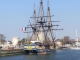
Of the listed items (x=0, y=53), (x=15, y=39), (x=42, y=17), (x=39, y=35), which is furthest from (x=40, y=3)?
(x=0, y=53)

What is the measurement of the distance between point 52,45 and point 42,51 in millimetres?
34995

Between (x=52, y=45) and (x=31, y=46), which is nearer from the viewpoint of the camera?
(x=31, y=46)

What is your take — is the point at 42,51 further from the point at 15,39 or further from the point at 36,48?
the point at 15,39

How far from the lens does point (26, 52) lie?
93062 millimetres

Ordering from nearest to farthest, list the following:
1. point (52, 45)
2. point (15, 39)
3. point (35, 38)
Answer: point (35, 38) → point (52, 45) → point (15, 39)

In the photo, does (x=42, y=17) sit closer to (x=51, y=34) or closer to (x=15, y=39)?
(x=51, y=34)

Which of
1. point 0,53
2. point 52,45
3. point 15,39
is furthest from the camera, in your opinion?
point 15,39

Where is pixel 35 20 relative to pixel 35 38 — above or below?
above

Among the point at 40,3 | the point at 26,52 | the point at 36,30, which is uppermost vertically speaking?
the point at 40,3

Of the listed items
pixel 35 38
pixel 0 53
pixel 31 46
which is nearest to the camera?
pixel 0 53

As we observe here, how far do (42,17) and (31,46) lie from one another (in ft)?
120

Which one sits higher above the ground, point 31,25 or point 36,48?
point 31,25

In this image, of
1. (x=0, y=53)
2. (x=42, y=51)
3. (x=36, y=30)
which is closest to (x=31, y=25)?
(x=36, y=30)

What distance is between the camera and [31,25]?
121438 millimetres
